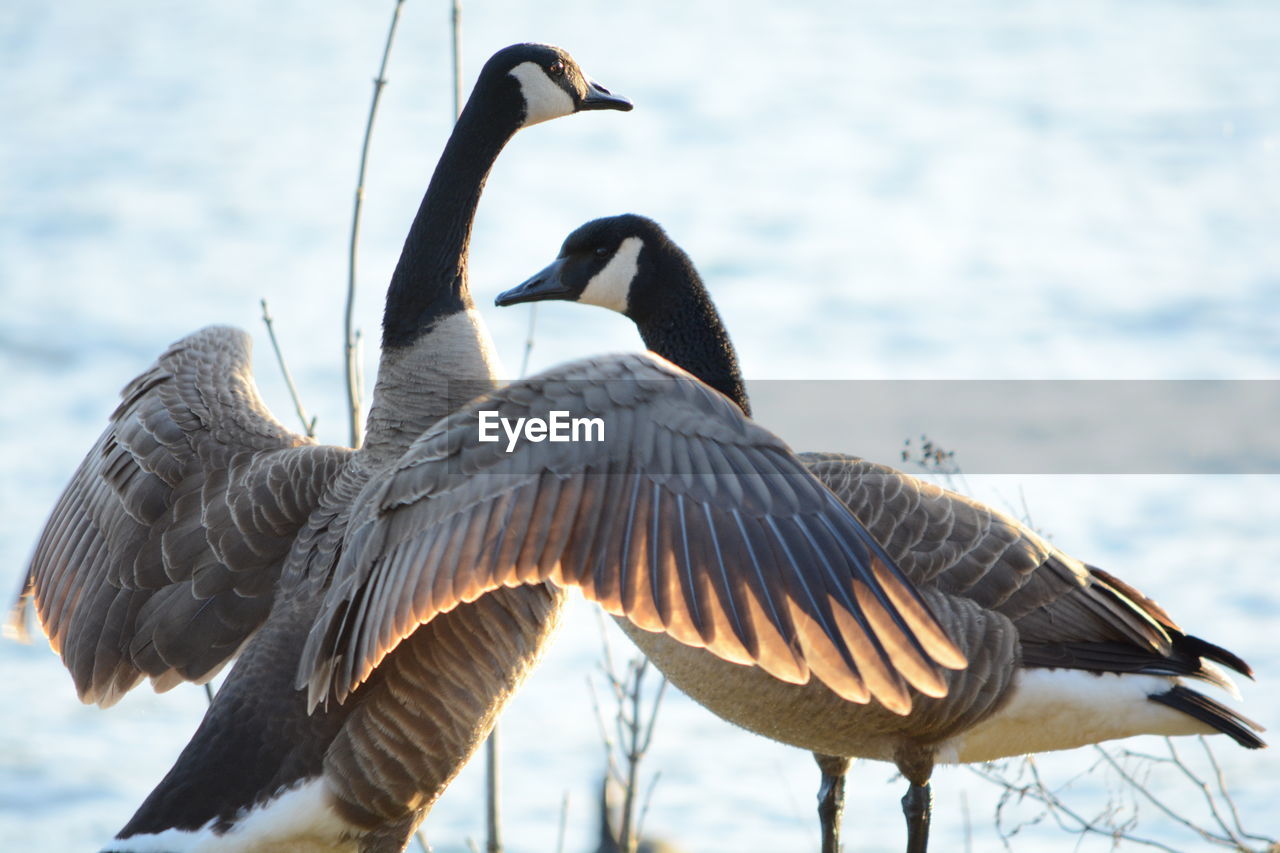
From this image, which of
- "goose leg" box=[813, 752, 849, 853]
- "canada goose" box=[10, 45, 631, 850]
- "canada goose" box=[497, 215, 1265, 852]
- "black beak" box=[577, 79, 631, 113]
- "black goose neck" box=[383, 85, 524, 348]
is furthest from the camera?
"black beak" box=[577, 79, 631, 113]

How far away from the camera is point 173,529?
4.72 meters

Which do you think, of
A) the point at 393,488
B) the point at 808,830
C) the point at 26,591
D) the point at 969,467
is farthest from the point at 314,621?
the point at 969,467

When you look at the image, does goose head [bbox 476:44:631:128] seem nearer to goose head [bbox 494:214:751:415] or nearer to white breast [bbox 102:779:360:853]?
goose head [bbox 494:214:751:415]

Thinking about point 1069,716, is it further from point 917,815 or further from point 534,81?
point 534,81

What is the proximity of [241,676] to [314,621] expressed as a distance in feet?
0.86

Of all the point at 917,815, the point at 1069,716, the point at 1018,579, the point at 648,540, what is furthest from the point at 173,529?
the point at 1069,716

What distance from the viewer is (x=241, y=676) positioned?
4.21 m

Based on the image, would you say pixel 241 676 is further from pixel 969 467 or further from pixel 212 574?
pixel 969 467

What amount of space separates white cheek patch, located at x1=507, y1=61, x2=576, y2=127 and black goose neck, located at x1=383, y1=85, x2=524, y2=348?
0.04 meters

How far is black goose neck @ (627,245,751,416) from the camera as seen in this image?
5488mm

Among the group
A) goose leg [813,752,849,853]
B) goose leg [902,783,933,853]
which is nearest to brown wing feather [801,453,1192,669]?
goose leg [902,783,933,853]
